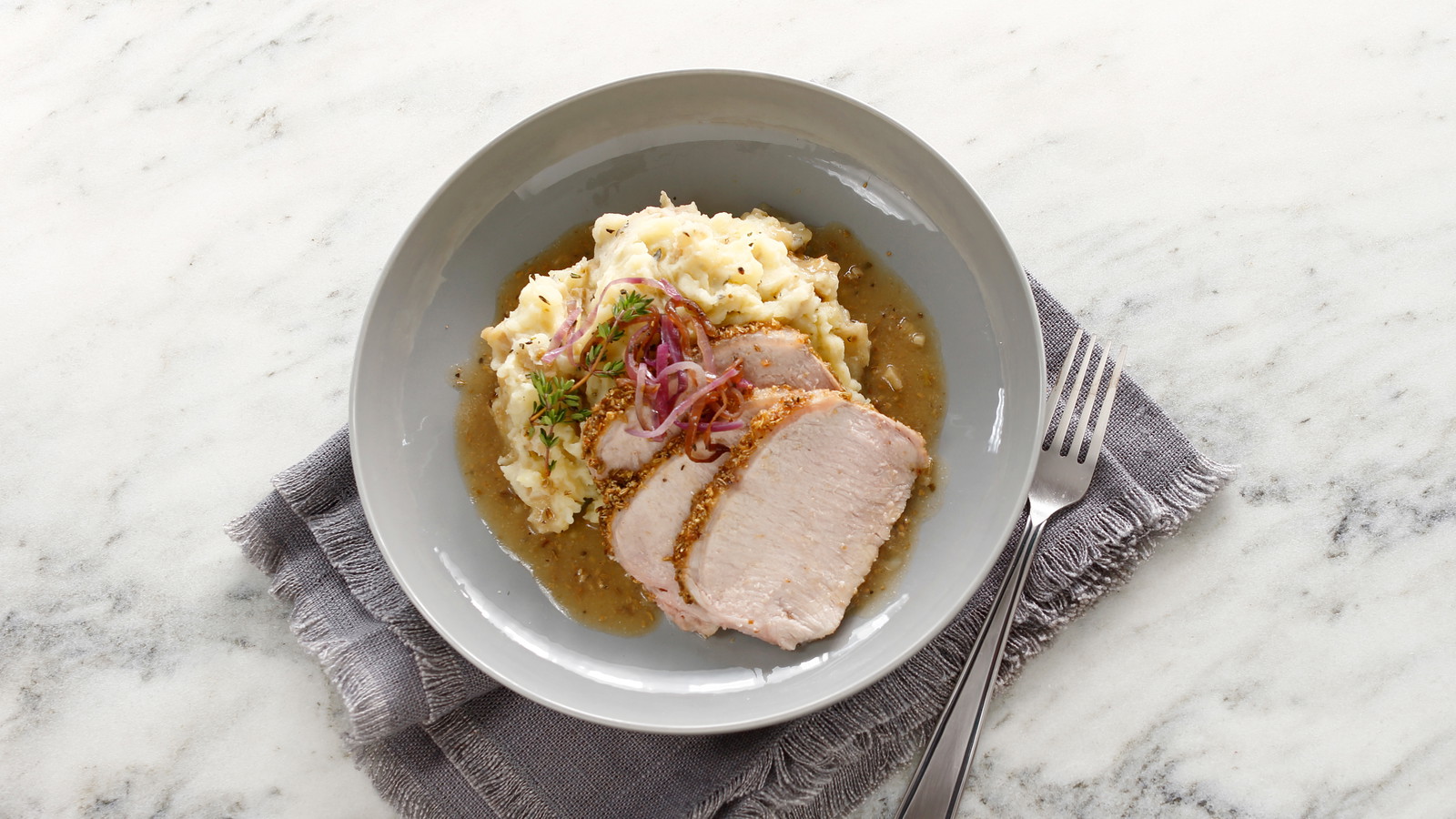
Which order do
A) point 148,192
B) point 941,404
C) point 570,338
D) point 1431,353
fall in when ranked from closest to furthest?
point 570,338 → point 941,404 → point 1431,353 → point 148,192

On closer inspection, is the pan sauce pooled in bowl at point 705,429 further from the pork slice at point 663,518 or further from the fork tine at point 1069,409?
the fork tine at point 1069,409

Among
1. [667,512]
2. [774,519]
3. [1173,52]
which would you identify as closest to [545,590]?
[667,512]

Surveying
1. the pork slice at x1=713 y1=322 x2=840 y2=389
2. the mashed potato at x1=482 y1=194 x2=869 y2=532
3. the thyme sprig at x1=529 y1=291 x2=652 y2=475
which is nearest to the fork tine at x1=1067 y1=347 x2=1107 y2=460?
the mashed potato at x1=482 y1=194 x2=869 y2=532

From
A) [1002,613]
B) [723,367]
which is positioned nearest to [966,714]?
[1002,613]

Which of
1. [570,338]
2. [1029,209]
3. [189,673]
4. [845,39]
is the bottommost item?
[189,673]

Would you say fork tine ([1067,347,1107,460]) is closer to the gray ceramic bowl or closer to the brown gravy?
the gray ceramic bowl

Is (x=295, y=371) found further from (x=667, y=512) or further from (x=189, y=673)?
(x=667, y=512)

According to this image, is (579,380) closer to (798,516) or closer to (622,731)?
(798,516)

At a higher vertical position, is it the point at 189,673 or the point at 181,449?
the point at 181,449
